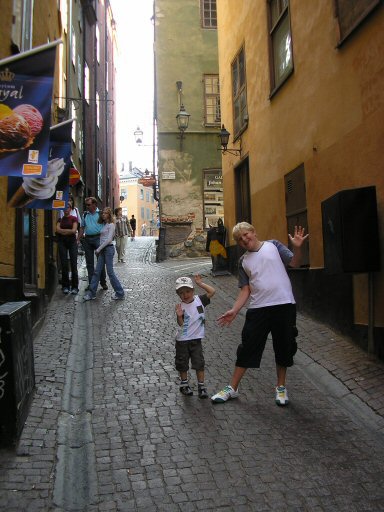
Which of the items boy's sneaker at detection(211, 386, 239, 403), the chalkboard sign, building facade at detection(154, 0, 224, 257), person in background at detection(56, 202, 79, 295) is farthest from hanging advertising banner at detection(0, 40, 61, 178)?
building facade at detection(154, 0, 224, 257)

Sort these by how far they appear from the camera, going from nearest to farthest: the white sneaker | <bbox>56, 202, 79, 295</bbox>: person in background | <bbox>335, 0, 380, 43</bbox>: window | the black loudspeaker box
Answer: the black loudspeaker box < <bbox>335, 0, 380, 43</bbox>: window < the white sneaker < <bbox>56, 202, 79, 295</bbox>: person in background

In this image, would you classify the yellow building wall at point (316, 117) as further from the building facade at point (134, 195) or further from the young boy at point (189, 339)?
the building facade at point (134, 195)

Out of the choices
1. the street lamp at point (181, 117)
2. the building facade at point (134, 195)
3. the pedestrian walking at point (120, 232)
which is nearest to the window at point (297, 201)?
the pedestrian walking at point (120, 232)

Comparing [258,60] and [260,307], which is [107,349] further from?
[258,60]

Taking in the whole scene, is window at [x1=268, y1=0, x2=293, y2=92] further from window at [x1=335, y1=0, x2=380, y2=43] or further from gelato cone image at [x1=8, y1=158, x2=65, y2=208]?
gelato cone image at [x1=8, y1=158, x2=65, y2=208]

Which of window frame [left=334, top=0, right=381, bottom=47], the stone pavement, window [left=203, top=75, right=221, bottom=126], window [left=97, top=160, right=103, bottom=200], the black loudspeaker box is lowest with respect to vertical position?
the stone pavement

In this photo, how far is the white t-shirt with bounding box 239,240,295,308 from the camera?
4406mm

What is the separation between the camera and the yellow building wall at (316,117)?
18.1ft

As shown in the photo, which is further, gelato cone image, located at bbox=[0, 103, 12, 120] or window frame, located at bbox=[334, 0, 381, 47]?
window frame, located at bbox=[334, 0, 381, 47]

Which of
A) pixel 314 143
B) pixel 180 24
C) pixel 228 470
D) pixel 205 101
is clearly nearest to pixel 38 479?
pixel 228 470

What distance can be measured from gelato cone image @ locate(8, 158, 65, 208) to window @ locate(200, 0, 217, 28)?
51.8 ft

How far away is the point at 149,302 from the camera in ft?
30.1

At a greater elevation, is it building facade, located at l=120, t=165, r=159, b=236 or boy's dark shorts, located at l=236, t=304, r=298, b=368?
building facade, located at l=120, t=165, r=159, b=236

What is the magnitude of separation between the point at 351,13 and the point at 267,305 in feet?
12.8
